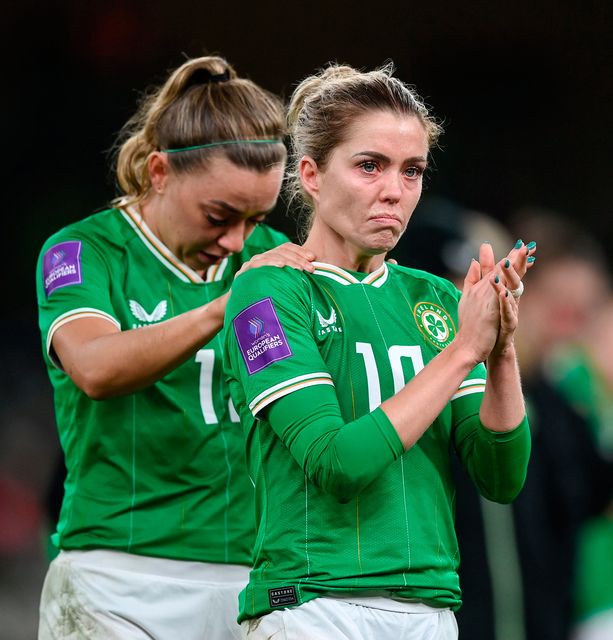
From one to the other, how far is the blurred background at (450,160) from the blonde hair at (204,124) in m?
1.41

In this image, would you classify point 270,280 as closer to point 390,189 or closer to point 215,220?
point 390,189

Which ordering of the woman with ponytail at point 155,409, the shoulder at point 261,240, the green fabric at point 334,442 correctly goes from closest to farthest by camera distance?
the green fabric at point 334,442 → the woman with ponytail at point 155,409 → the shoulder at point 261,240

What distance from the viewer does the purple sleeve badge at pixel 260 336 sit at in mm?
1975

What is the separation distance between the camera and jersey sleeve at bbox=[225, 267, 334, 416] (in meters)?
1.96

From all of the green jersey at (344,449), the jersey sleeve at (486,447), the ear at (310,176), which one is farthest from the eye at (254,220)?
the jersey sleeve at (486,447)

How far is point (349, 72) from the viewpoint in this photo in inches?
92.4

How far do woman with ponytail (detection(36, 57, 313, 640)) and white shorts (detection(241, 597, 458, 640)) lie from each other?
703 mm

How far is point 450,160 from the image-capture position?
16.3 ft

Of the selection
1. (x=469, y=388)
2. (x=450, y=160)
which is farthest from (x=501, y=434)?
(x=450, y=160)

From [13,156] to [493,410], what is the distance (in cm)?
327

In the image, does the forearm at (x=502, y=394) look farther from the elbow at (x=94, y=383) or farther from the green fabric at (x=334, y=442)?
the elbow at (x=94, y=383)

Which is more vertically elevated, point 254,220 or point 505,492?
point 254,220

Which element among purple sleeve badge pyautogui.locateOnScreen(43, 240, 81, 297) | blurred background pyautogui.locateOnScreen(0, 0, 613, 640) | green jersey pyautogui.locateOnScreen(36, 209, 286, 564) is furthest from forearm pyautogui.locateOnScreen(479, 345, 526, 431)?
blurred background pyautogui.locateOnScreen(0, 0, 613, 640)

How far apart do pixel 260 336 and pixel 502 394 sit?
1.38 feet
